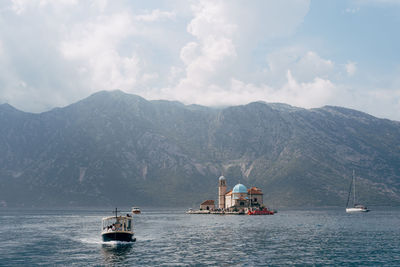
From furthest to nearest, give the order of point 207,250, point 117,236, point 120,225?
point 120,225
point 117,236
point 207,250

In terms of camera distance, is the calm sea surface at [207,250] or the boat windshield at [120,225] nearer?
the calm sea surface at [207,250]

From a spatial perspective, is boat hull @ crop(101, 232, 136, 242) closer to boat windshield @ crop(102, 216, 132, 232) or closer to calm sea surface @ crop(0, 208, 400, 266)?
boat windshield @ crop(102, 216, 132, 232)

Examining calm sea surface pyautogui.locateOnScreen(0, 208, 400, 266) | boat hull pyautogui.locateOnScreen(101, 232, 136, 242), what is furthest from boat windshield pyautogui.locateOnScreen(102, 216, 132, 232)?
calm sea surface pyautogui.locateOnScreen(0, 208, 400, 266)

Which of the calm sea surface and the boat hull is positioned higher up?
the boat hull

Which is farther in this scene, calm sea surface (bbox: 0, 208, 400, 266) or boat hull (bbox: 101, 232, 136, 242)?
boat hull (bbox: 101, 232, 136, 242)

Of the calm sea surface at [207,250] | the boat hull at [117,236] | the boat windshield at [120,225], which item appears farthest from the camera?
the boat windshield at [120,225]

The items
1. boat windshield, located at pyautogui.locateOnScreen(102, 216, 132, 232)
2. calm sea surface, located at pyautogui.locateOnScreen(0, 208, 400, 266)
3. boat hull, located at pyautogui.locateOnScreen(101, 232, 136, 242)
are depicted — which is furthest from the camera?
boat windshield, located at pyautogui.locateOnScreen(102, 216, 132, 232)

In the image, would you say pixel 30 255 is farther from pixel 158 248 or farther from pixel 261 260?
pixel 261 260

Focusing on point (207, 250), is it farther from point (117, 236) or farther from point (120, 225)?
point (120, 225)

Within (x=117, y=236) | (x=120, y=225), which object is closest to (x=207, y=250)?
(x=117, y=236)

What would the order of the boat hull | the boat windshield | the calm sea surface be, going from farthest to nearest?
the boat windshield, the boat hull, the calm sea surface

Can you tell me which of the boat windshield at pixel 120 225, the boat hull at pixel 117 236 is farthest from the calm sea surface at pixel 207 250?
the boat windshield at pixel 120 225

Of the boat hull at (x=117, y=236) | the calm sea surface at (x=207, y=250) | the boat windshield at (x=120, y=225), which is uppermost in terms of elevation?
the boat windshield at (x=120, y=225)

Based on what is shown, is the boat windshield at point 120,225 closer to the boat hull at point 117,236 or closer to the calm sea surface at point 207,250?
the boat hull at point 117,236
